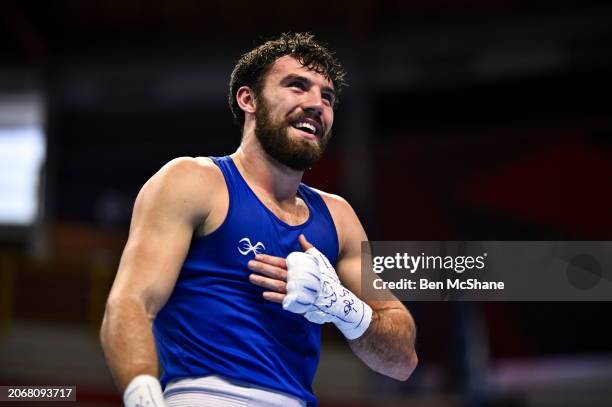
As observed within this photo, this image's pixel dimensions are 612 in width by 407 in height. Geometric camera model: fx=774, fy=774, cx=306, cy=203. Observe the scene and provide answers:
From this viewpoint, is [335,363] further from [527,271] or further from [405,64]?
[527,271]

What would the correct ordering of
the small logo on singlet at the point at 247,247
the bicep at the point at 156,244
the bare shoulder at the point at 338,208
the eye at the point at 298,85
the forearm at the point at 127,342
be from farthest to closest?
the bare shoulder at the point at 338,208 < the eye at the point at 298,85 < the small logo on singlet at the point at 247,247 < the bicep at the point at 156,244 < the forearm at the point at 127,342

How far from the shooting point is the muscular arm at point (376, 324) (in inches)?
130

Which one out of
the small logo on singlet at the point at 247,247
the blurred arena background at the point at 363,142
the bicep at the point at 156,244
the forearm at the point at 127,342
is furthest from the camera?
the blurred arena background at the point at 363,142

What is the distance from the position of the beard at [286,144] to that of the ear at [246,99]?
0.17 m

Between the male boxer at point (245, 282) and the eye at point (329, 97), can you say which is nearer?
the male boxer at point (245, 282)

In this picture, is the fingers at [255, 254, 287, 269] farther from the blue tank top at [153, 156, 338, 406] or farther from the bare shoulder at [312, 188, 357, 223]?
the bare shoulder at [312, 188, 357, 223]

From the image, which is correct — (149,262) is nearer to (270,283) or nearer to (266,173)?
(270,283)

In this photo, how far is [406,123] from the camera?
13664 mm

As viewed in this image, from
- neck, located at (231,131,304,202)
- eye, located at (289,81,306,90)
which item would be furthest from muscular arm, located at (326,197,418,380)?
eye, located at (289,81,306,90)

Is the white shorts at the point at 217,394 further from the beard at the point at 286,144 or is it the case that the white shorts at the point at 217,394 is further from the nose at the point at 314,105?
the nose at the point at 314,105

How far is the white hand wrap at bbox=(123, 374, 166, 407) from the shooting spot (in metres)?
2.46

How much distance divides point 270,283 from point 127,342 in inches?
22.5

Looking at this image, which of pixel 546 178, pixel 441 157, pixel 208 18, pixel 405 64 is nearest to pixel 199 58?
pixel 208 18

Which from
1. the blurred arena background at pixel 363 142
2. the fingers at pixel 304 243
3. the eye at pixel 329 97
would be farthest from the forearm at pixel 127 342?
the blurred arena background at pixel 363 142
